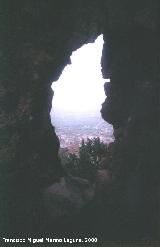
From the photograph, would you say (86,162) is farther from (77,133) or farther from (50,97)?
(77,133)

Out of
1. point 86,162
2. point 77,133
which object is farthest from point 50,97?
point 77,133

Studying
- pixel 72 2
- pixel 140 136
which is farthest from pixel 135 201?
pixel 72 2

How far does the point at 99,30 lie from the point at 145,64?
242cm

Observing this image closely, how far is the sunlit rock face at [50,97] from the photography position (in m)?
12.3

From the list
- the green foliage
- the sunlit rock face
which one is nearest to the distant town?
the green foliage

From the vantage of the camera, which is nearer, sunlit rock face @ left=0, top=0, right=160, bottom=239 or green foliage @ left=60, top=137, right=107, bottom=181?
sunlit rock face @ left=0, top=0, right=160, bottom=239

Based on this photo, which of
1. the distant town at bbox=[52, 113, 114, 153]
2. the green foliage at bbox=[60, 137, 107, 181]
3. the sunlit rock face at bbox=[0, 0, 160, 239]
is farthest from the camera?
the distant town at bbox=[52, 113, 114, 153]

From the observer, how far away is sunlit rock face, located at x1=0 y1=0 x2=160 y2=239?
40.5ft

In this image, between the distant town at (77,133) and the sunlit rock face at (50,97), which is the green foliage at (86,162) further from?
the distant town at (77,133)

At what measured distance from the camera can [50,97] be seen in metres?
14.8

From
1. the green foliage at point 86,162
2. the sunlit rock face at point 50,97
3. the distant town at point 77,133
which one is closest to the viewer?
the sunlit rock face at point 50,97

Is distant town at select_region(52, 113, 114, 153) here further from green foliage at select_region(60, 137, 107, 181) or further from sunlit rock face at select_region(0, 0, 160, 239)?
sunlit rock face at select_region(0, 0, 160, 239)

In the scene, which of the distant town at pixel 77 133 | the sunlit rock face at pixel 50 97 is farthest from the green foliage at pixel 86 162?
the distant town at pixel 77 133

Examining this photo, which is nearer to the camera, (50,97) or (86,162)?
(50,97)
